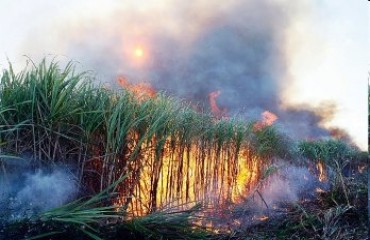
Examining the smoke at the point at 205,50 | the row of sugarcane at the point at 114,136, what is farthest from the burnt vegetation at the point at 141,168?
the smoke at the point at 205,50

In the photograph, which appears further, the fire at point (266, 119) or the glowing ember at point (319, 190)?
the glowing ember at point (319, 190)

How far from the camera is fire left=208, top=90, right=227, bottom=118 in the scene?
3.60m

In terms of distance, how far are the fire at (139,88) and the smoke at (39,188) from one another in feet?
2.24

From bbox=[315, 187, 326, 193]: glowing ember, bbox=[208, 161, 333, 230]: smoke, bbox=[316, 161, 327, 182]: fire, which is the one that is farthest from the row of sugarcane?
bbox=[316, 161, 327, 182]: fire

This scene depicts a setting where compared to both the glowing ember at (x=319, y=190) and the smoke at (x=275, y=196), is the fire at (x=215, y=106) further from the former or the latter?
the glowing ember at (x=319, y=190)

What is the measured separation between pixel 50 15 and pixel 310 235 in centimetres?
221

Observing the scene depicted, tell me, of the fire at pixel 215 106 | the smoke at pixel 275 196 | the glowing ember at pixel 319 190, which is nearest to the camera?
the smoke at pixel 275 196

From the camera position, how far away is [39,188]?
108 inches

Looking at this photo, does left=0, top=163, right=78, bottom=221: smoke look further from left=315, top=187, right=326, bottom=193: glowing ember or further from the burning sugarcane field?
left=315, top=187, right=326, bottom=193: glowing ember

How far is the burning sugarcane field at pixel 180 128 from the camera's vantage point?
274cm

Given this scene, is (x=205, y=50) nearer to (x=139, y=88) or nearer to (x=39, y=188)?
(x=139, y=88)

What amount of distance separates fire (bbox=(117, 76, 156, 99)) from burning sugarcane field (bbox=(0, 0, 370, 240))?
0.05 ft

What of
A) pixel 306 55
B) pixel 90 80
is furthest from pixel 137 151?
pixel 306 55

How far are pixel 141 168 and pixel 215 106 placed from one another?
86 cm
